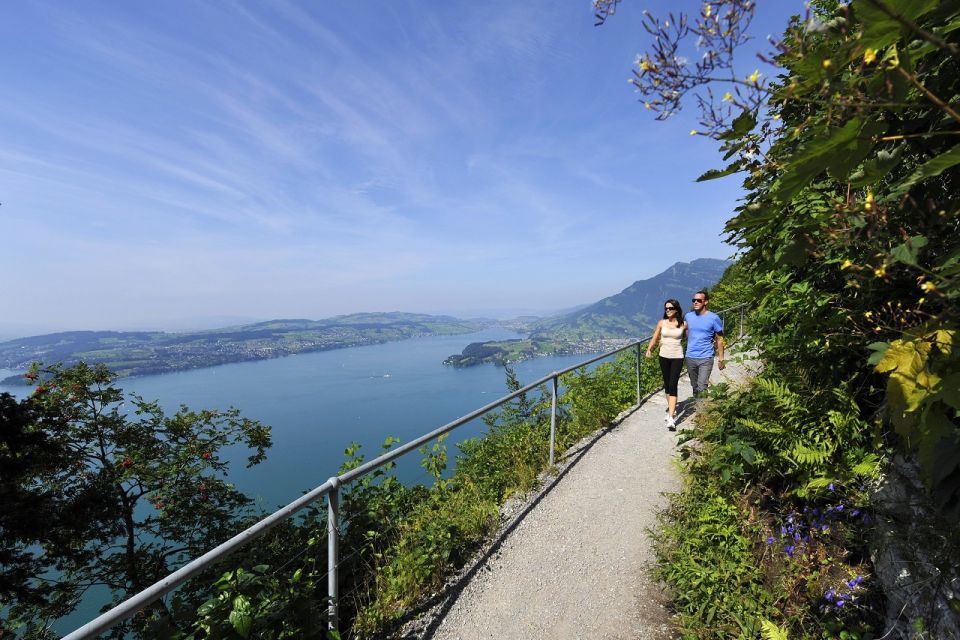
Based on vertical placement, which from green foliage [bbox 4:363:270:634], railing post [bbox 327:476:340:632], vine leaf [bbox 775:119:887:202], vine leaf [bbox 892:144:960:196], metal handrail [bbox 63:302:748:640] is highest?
vine leaf [bbox 775:119:887:202]

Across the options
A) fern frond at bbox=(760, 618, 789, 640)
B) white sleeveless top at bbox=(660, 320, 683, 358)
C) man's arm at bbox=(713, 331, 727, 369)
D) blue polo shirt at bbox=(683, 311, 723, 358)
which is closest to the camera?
fern frond at bbox=(760, 618, 789, 640)

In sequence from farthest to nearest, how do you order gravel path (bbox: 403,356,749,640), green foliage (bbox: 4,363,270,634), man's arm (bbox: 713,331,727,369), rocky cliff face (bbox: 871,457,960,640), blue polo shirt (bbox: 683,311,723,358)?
green foliage (bbox: 4,363,270,634)
blue polo shirt (bbox: 683,311,723,358)
man's arm (bbox: 713,331,727,369)
gravel path (bbox: 403,356,749,640)
rocky cliff face (bbox: 871,457,960,640)

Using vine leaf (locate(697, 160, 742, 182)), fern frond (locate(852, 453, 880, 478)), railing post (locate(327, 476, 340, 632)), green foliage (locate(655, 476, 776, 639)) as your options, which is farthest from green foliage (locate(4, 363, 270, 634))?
fern frond (locate(852, 453, 880, 478))

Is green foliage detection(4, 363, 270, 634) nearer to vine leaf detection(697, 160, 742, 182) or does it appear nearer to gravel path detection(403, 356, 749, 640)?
gravel path detection(403, 356, 749, 640)

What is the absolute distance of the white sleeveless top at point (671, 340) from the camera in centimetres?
653

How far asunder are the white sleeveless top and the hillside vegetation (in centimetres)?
194

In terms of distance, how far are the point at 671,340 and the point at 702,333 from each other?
1.48 ft

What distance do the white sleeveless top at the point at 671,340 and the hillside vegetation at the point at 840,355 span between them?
194cm

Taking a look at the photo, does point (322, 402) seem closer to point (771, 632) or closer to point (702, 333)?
point (702, 333)

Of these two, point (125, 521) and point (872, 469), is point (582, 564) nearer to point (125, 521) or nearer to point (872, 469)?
point (872, 469)

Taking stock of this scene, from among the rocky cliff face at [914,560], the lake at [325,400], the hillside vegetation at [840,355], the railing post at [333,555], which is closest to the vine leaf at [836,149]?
the hillside vegetation at [840,355]

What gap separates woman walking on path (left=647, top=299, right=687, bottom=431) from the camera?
6.54 meters

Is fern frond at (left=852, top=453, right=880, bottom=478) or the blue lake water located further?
the blue lake water

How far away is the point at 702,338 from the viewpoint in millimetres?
6355
